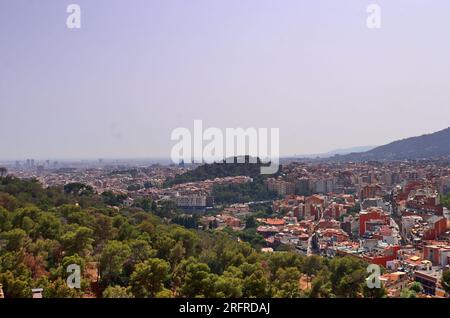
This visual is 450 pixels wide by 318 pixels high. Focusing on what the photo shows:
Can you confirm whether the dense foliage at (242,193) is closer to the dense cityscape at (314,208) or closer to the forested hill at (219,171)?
the dense cityscape at (314,208)

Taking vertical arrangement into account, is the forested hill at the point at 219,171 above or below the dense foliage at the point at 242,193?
above

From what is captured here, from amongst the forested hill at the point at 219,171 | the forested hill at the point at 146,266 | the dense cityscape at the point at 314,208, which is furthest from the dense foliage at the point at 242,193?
the forested hill at the point at 146,266

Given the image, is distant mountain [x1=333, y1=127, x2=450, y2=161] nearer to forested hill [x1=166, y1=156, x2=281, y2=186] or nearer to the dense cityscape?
the dense cityscape

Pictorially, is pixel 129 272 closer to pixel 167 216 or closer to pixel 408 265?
pixel 408 265

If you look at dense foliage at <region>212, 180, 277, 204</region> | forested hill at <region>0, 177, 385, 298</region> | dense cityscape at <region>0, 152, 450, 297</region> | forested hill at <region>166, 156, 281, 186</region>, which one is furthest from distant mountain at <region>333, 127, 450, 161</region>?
forested hill at <region>0, 177, 385, 298</region>

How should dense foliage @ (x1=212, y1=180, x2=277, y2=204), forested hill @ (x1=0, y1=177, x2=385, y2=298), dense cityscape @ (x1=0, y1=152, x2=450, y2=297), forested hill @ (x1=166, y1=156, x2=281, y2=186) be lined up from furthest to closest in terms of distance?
forested hill @ (x1=166, y1=156, x2=281, y2=186)
dense foliage @ (x1=212, y1=180, x2=277, y2=204)
dense cityscape @ (x1=0, y1=152, x2=450, y2=297)
forested hill @ (x1=0, y1=177, x2=385, y2=298)

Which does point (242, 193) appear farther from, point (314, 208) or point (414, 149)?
point (414, 149)
